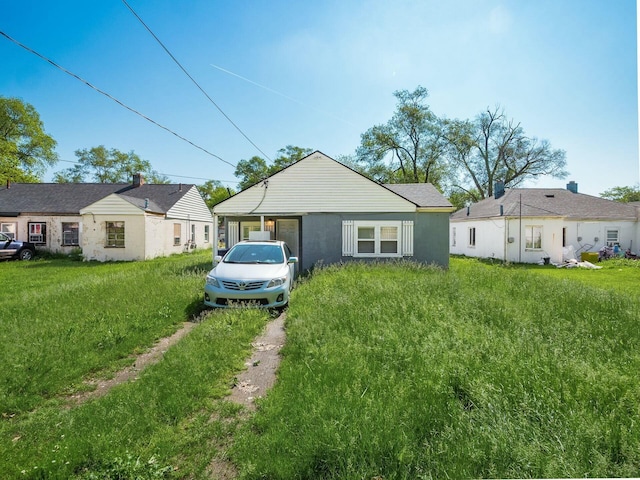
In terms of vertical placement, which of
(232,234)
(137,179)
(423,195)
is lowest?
(232,234)

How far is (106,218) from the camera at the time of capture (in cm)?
1758

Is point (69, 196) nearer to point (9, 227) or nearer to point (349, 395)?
point (9, 227)

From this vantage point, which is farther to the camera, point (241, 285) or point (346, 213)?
point (346, 213)

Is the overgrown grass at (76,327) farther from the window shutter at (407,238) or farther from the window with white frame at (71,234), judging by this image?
the window with white frame at (71,234)

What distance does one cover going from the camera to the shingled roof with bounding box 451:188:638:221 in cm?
1900

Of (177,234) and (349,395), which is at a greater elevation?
(177,234)

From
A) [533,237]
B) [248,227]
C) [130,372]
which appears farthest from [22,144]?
[533,237]

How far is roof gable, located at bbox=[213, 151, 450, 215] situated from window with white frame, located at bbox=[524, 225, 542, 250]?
9.96 metres

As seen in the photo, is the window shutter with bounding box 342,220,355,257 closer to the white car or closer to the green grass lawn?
the white car

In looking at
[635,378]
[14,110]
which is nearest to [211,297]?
[635,378]

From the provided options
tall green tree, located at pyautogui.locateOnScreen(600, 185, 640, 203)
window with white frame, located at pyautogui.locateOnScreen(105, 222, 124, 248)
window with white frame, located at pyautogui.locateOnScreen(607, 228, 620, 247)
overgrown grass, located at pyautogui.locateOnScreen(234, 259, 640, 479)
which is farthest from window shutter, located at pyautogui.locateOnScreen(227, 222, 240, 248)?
tall green tree, located at pyautogui.locateOnScreen(600, 185, 640, 203)

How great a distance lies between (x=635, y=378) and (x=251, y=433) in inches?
165

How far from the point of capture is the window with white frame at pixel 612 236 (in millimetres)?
20062

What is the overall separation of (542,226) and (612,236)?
21.7 ft
